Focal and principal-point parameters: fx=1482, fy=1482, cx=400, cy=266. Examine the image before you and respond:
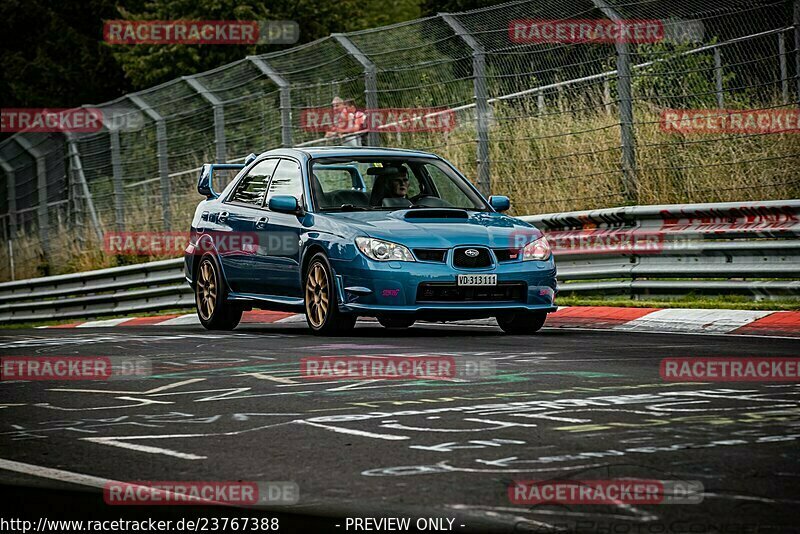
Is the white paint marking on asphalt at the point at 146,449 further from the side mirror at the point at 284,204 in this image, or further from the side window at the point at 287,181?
the side window at the point at 287,181

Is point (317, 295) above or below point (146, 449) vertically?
above

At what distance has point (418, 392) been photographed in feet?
26.6

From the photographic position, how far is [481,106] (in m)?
17.0

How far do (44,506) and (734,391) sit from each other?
3.96 metres

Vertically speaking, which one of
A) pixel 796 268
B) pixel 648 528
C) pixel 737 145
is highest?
pixel 737 145

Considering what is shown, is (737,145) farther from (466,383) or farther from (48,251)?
(48,251)

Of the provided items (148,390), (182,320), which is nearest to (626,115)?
(182,320)

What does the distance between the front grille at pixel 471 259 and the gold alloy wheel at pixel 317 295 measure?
113cm

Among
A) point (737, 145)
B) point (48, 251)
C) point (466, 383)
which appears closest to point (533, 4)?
point (737, 145)

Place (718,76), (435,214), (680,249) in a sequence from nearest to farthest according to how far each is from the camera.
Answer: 1. (435,214)
2. (680,249)
3. (718,76)

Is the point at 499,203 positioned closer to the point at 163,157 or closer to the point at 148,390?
the point at 148,390

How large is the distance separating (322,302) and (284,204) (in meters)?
0.95

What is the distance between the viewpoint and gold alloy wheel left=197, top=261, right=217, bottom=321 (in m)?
14.5

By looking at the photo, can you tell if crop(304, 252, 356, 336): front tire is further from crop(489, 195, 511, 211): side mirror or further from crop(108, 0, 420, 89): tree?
crop(108, 0, 420, 89): tree
